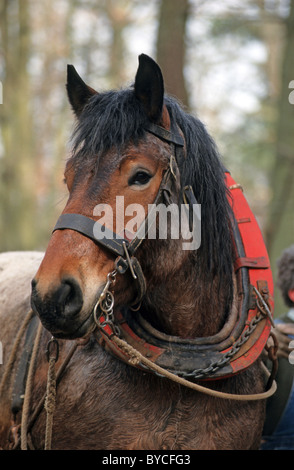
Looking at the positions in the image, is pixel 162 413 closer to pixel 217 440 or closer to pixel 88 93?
pixel 217 440

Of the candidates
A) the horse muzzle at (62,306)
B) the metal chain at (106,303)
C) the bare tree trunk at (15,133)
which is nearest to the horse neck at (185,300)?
the metal chain at (106,303)

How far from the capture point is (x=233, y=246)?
2920 mm

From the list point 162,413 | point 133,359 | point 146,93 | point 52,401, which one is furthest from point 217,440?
point 146,93

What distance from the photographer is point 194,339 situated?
268cm

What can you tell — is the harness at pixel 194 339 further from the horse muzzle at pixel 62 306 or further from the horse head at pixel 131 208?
the horse muzzle at pixel 62 306

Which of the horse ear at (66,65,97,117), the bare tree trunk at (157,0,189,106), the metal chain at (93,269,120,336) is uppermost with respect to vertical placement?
the bare tree trunk at (157,0,189,106)

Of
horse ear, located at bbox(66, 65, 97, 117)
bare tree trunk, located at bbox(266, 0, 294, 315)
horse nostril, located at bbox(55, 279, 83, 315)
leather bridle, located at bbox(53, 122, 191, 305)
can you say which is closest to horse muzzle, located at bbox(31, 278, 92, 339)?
horse nostril, located at bbox(55, 279, 83, 315)

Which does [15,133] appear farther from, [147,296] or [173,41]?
[147,296]

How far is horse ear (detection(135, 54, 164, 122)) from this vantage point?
2479 millimetres

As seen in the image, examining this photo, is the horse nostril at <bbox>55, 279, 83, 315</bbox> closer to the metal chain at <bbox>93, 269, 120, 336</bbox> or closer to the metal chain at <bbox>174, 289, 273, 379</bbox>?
the metal chain at <bbox>93, 269, 120, 336</bbox>

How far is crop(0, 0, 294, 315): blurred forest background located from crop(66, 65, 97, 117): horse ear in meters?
0.17

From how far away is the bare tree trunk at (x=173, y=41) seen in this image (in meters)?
7.24

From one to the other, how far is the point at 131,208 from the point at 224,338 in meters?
0.83

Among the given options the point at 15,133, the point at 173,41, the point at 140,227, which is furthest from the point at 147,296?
the point at 15,133
